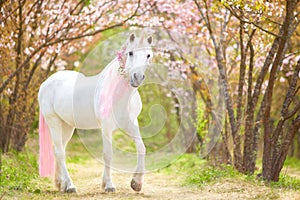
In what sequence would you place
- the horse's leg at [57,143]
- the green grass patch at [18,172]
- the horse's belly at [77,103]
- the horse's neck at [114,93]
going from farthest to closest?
the horse's leg at [57,143], the green grass patch at [18,172], the horse's belly at [77,103], the horse's neck at [114,93]

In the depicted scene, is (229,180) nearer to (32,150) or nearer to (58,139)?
(58,139)

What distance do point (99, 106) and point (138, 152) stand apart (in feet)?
2.68

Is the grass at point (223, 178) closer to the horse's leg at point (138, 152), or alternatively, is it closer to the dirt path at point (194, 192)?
the dirt path at point (194, 192)

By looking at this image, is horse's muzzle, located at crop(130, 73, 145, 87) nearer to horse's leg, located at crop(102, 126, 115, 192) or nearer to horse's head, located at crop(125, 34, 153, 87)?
horse's head, located at crop(125, 34, 153, 87)

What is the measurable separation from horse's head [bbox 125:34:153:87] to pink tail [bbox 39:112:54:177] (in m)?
2.20

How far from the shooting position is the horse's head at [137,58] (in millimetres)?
6832

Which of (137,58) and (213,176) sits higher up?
(137,58)

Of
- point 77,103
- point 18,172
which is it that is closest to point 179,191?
point 77,103

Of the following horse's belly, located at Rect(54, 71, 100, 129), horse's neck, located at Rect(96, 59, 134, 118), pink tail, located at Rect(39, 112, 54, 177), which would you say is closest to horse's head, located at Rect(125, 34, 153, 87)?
horse's neck, located at Rect(96, 59, 134, 118)

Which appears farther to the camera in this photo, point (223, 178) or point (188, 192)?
point (223, 178)

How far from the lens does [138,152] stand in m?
7.54

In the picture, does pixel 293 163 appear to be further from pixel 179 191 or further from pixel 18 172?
pixel 18 172

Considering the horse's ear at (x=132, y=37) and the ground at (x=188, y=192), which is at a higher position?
the horse's ear at (x=132, y=37)

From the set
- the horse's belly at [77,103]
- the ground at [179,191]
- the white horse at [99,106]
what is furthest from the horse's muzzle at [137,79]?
the ground at [179,191]
